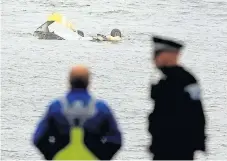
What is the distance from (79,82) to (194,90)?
94 centimetres

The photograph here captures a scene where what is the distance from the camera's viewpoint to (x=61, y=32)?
131 ft

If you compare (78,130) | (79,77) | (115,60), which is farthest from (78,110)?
(115,60)

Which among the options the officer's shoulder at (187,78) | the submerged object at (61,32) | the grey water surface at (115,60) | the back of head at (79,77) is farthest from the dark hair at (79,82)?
the submerged object at (61,32)

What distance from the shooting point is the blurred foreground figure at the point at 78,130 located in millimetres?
6277

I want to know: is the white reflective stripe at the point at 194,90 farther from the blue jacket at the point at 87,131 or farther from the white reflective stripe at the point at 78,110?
the white reflective stripe at the point at 78,110

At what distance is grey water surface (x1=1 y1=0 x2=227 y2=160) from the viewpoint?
838 inches

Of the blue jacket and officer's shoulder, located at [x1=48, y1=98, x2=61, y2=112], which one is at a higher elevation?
officer's shoulder, located at [x1=48, y1=98, x2=61, y2=112]

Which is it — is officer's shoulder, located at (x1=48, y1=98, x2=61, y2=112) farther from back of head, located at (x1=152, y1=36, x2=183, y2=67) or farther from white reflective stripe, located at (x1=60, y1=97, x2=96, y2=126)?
back of head, located at (x1=152, y1=36, x2=183, y2=67)

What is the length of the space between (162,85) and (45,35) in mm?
33478

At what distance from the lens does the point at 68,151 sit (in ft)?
20.8

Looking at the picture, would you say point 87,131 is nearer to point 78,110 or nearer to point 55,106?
point 78,110

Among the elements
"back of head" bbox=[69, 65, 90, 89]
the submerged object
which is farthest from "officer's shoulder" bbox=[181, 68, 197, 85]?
the submerged object

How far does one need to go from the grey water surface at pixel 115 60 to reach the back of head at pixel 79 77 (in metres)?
3.18

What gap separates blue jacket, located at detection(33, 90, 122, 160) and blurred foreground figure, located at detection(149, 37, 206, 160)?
0.40 meters
